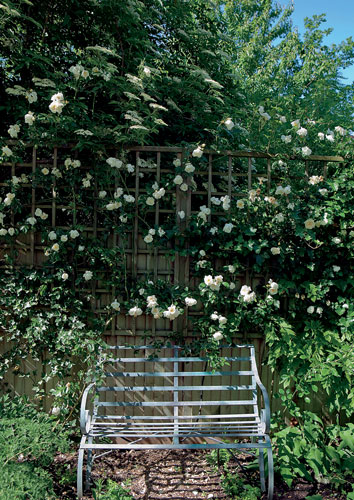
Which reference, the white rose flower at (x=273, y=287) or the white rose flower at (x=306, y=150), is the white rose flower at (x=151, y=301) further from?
the white rose flower at (x=306, y=150)

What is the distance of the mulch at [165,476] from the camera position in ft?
7.93

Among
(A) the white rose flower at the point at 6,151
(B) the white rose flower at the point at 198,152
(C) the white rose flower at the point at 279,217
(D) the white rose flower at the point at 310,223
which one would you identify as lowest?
(D) the white rose flower at the point at 310,223

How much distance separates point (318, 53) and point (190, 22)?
8.11 meters

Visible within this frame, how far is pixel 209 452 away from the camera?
9.47 feet

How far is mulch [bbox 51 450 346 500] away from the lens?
7.93 ft

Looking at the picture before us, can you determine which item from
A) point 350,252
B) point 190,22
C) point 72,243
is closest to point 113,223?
point 72,243

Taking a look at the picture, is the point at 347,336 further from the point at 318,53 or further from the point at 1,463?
the point at 318,53

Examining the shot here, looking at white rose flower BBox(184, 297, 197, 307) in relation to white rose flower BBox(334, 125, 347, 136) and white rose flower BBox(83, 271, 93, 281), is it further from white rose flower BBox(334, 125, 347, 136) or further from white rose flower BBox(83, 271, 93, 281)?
white rose flower BBox(334, 125, 347, 136)

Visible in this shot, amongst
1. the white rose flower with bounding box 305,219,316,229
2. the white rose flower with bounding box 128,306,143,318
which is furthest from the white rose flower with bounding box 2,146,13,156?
the white rose flower with bounding box 305,219,316,229

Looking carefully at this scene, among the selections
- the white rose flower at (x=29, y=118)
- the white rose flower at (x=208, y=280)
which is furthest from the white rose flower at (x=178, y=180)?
the white rose flower at (x=29, y=118)

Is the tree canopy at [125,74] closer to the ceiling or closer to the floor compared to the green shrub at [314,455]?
closer to the ceiling

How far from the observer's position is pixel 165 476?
2627 millimetres

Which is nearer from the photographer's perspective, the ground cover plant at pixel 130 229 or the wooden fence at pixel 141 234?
the ground cover plant at pixel 130 229

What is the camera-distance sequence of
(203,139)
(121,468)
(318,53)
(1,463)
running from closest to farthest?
(1,463)
(121,468)
(203,139)
(318,53)
